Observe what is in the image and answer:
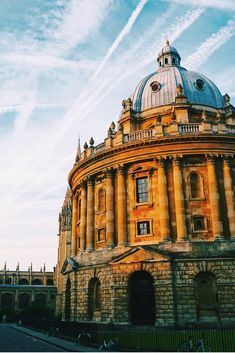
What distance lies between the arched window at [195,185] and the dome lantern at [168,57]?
23.2 m

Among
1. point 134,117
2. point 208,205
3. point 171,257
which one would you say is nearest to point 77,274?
point 171,257

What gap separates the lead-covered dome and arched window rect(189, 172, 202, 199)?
1163 centimetres

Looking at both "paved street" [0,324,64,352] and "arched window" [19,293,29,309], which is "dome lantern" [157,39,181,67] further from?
"arched window" [19,293,29,309]

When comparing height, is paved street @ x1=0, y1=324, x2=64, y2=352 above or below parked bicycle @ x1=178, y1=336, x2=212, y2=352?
below

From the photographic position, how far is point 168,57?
5084 centimetres

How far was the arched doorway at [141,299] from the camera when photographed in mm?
30047

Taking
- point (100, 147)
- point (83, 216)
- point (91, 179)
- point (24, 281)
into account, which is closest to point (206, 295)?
point (83, 216)

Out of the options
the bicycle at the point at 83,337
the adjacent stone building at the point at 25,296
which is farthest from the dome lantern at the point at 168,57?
the adjacent stone building at the point at 25,296

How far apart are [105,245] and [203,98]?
67.7 feet

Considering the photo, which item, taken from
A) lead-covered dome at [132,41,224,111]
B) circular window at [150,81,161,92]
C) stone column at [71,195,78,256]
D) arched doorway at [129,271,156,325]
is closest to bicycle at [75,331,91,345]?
arched doorway at [129,271,156,325]

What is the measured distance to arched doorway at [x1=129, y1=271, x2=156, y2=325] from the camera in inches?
1183

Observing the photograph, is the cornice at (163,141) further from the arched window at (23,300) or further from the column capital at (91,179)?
the arched window at (23,300)

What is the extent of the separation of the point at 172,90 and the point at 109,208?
16.6 meters

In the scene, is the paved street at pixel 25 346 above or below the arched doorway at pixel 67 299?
below
